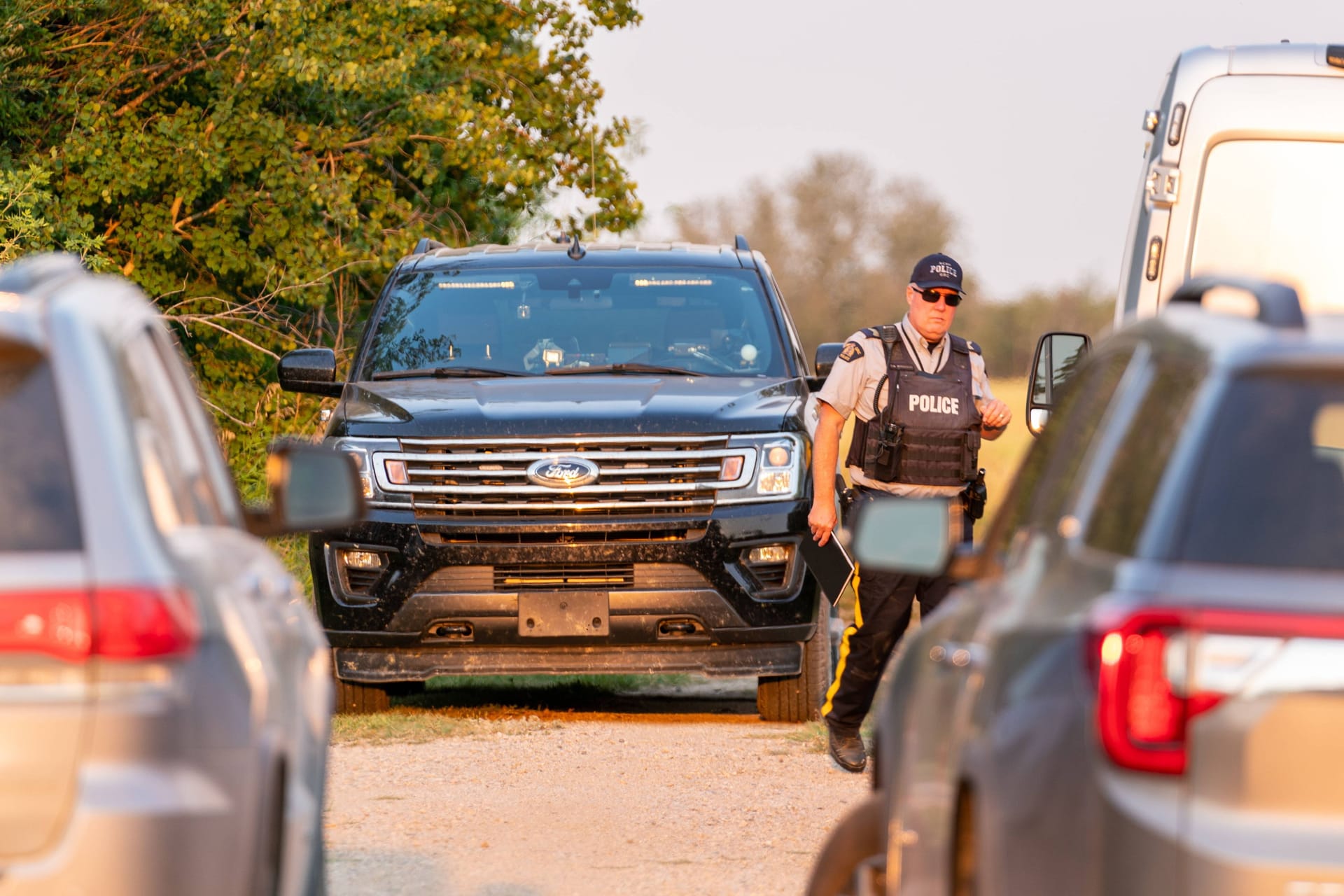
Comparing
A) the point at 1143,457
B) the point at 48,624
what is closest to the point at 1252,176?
the point at 1143,457

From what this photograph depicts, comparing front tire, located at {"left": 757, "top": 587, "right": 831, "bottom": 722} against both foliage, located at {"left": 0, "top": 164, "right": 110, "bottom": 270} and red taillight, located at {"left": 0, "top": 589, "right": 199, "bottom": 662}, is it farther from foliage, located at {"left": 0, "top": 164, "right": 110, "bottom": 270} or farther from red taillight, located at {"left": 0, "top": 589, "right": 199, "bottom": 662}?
red taillight, located at {"left": 0, "top": 589, "right": 199, "bottom": 662}

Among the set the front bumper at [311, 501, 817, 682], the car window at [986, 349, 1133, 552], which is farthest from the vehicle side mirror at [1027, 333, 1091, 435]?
the car window at [986, 349, 1133, 552]

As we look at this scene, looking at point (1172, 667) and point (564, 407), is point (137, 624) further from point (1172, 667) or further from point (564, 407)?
point (564, 407)

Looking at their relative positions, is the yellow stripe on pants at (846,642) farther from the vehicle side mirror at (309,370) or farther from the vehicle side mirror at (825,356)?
the vehicle side mirror at (309,370)

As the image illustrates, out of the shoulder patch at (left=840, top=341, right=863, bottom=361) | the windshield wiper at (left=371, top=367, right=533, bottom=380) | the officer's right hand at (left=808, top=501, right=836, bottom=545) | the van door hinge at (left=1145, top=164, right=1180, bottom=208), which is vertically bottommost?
the officer's right hand at (left=808, top=501, right=836, bottom=545)

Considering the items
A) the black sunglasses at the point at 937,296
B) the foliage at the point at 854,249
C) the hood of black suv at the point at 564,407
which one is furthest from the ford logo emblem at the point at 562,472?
the foliage at the point at 854,249

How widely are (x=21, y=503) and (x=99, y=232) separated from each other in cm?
1396

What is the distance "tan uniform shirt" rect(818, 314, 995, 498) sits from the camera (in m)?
8.62

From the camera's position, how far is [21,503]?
10.4ft

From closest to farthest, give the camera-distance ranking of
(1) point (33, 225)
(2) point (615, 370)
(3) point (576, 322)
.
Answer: (2) point (615, 370) → (3) point (576, 322) → (1) point (33, 225)

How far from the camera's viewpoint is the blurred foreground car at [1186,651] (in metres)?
2.67

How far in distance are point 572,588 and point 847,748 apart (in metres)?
1.38

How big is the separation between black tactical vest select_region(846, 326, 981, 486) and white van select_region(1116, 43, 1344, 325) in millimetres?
764

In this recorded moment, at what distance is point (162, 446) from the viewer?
12.2 ft
